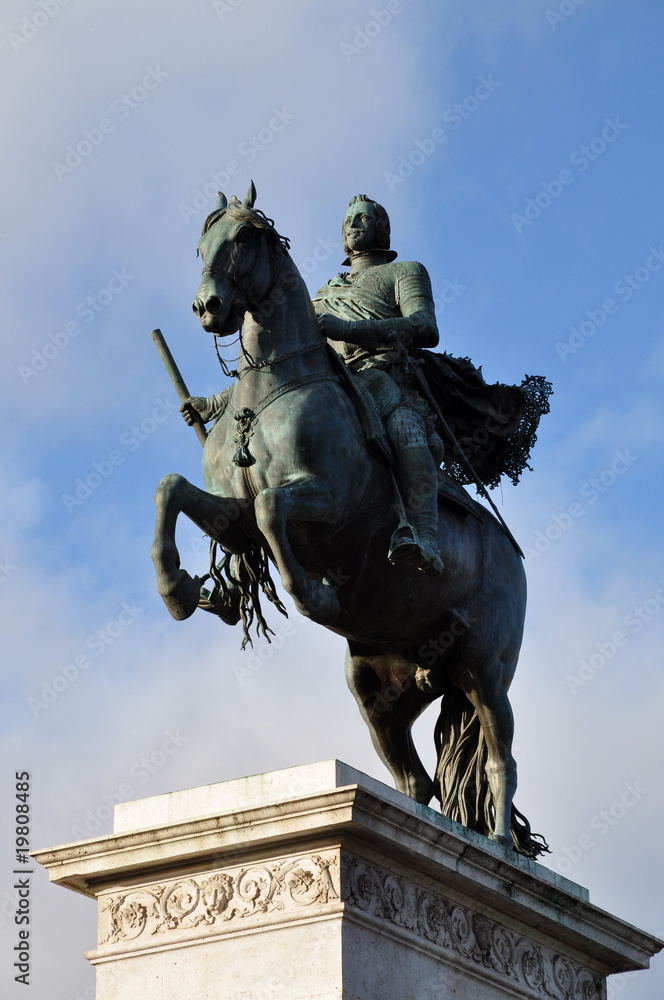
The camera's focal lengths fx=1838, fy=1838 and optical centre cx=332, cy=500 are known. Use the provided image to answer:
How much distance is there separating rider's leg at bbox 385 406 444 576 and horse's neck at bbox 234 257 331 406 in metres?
0.71

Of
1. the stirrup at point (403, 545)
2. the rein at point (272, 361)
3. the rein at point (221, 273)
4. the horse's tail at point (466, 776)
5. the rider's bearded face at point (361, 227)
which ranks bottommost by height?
the horse's tail at point (466, 776)

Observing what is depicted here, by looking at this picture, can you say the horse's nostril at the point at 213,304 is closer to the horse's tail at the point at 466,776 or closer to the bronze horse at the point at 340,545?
the bronze horse at the point at 340,545

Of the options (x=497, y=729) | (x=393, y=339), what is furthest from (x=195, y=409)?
(x=497, y=729)

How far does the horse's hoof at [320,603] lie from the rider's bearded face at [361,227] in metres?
3.44

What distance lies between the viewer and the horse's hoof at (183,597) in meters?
11.4

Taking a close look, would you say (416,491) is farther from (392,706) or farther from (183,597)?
(392,706)

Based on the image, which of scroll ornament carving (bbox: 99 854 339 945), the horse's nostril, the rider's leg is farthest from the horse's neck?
scroll ornament carving (bbox: 99 854 339 945)

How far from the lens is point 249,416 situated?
11898 mm

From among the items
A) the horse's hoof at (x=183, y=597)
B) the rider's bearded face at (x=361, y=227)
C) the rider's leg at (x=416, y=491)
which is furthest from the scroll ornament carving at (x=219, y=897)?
the rider's bearded face at (x=361, y=227)

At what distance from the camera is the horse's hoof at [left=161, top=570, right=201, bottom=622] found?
11.4 meters

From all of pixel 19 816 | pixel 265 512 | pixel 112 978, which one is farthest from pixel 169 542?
pixel 19 816

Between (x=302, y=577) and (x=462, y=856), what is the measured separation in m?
2.01

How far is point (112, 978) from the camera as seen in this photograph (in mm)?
11070

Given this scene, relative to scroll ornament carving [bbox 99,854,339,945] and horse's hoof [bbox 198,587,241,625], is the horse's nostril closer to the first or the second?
horse's hoof [bbox 198,587,241,625]
